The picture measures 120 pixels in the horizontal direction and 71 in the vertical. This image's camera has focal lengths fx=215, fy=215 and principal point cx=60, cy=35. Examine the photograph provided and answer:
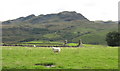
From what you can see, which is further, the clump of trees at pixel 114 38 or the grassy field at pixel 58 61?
the clump of trees at pixel 114 38

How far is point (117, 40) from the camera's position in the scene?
10412 cm

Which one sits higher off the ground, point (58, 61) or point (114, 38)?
point (58, 61)

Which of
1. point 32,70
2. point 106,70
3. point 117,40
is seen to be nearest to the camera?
point 32,70

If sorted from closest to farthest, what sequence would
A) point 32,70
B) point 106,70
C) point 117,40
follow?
point 32,70 < point 106,70 < point 117,40

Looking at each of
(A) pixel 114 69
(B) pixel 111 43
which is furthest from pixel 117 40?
(A) pixel 114 69

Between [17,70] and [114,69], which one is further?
[114,69]

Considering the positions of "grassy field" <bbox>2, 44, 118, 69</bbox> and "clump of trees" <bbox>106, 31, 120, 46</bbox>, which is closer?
"grassy field" <bbox>2, 44, 118, 69</bbox>

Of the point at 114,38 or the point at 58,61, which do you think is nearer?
the point at 58,61

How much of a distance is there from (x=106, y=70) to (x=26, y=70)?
824cm

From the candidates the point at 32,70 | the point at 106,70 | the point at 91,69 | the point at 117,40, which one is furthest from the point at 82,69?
the point at 117,40

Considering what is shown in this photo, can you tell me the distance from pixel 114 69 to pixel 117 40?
8408 centimetres

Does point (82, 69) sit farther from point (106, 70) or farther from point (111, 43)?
point (111, 43)

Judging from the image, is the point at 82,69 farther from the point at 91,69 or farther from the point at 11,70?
the point at 11,70

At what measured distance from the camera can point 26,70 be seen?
21.0 m
